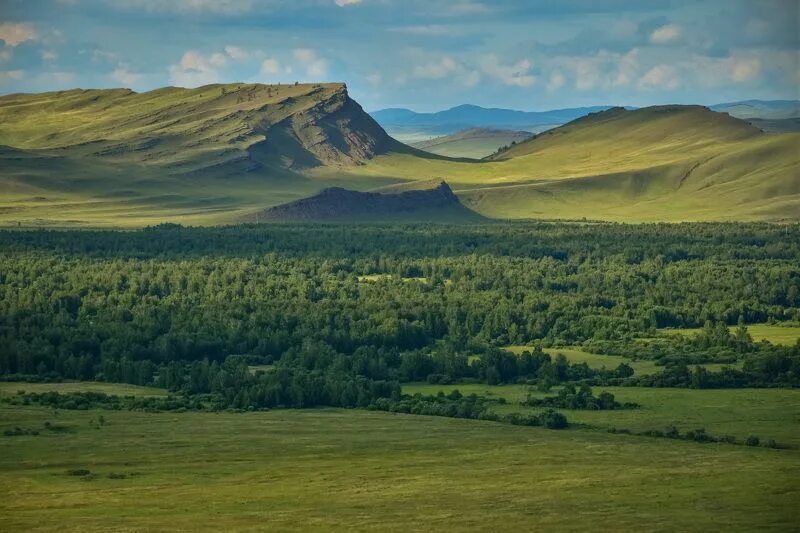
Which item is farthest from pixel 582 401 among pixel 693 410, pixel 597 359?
pixel 597 359

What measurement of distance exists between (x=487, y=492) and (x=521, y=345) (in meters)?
66.6

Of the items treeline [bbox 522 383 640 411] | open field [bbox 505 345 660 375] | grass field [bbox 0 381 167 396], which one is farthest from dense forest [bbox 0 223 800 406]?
treeline [bbox 522 383 640 411]

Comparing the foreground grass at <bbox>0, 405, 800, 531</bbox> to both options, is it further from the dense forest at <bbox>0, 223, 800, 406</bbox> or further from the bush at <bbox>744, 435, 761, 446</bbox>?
the dense forest at <bbox>0, 223, 800, 406</bbox>

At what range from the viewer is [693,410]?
106250 millimetres

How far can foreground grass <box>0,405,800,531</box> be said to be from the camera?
235 ft

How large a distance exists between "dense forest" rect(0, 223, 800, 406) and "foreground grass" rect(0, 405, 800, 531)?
1539 cm

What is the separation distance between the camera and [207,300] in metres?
162

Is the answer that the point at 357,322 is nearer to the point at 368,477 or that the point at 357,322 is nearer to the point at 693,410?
the point at 693,410

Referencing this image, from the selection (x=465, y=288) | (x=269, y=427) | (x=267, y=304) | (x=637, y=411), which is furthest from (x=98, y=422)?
(x=465, y=288)

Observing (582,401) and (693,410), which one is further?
(582,401)

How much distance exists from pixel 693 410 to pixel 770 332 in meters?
45.9

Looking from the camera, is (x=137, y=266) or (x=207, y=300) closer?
(x=207, y=300)

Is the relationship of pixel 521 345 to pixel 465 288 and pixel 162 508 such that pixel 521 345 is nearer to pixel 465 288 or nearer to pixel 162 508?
pixel 465 288

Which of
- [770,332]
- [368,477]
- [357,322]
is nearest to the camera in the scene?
[368,477]
